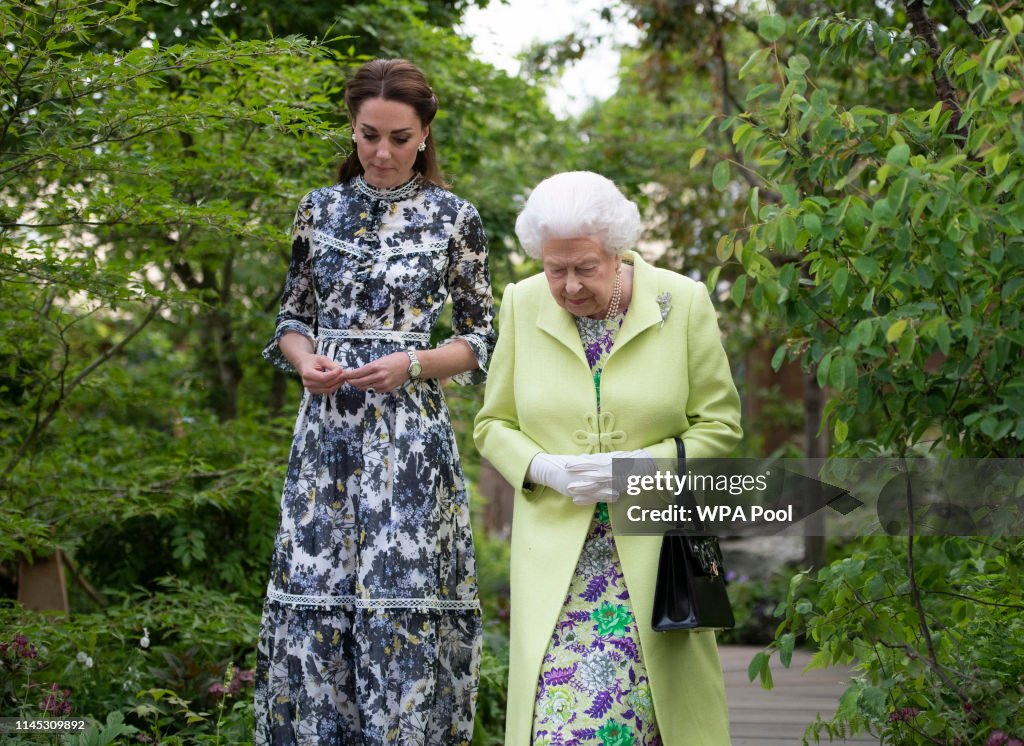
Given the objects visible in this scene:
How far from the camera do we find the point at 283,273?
7578 millimetres

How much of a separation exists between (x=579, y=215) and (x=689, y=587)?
88 centimetres

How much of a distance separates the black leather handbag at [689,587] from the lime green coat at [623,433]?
0.08 meters

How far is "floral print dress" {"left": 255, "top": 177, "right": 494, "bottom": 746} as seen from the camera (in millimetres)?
3322

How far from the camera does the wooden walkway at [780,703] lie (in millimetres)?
4848

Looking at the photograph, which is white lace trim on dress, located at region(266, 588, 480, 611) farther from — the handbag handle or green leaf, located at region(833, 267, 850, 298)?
green leaf, located at region(833, 267, 850, 298)

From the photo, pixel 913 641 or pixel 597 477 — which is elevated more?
pixel 597 477

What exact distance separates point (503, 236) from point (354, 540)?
3.64 metres

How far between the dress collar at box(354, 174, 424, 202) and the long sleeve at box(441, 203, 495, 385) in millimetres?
148

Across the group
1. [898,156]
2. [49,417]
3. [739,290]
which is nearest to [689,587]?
[739,290]

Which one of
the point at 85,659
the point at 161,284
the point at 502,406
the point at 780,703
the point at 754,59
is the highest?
the point at 161,284

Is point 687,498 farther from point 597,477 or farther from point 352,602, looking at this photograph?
point 352,602

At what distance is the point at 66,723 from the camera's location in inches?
149

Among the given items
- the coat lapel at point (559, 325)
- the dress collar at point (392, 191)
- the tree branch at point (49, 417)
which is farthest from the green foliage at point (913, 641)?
the tree branch at point (49, 417)

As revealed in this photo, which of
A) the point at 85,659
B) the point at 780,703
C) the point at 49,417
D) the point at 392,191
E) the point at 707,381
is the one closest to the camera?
the point at 707,381
